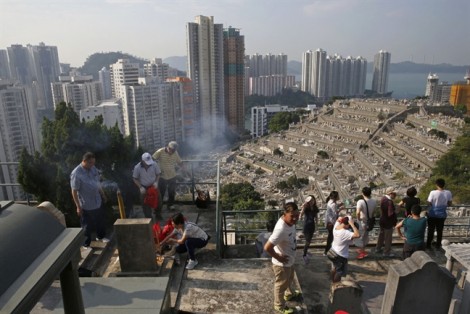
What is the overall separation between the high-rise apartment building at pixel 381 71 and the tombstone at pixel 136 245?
138 meters

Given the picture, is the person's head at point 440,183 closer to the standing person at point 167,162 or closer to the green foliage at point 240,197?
the standing person at point 167,162

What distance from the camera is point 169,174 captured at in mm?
5770

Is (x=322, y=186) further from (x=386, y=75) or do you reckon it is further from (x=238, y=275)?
(x=386, y=75)

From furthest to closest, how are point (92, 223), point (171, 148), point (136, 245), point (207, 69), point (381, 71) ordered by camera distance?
point (381, 71) → point (207, 69) → point (171, 148) → point (92, 223) → point (136, 245)

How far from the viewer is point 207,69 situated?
218ft

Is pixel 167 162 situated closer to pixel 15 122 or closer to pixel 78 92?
pixel 15 122

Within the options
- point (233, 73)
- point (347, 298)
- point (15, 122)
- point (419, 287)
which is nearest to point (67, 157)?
point (347, 298)

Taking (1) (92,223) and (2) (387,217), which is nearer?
(1) (92,223)

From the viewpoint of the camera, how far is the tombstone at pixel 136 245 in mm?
3922

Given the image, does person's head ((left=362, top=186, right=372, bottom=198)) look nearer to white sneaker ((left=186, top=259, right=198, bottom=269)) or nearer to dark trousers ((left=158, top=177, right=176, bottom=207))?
white sneaker ((left=186, top=259, right=198, bottom=269))

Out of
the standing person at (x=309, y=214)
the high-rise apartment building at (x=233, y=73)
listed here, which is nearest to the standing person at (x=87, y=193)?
the standing person at (x=309, y=214)

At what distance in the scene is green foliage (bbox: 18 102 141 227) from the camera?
7449mm

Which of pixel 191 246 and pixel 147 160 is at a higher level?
pixel 147 160

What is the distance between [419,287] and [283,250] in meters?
1.28
